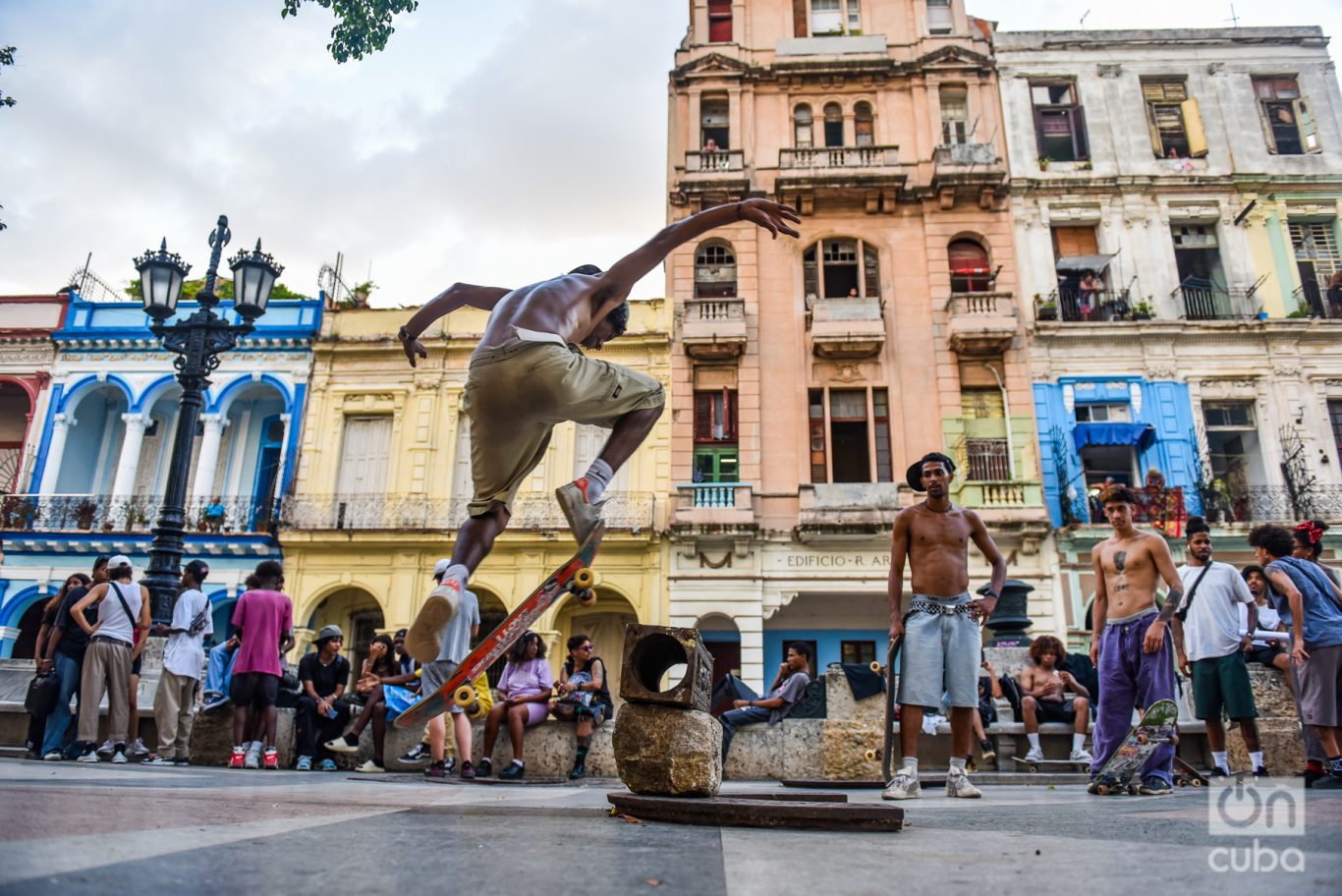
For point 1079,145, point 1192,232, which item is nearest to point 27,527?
point 1079,145

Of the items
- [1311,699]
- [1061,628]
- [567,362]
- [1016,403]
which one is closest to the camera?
[567,362]

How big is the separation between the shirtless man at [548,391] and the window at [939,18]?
22396mm

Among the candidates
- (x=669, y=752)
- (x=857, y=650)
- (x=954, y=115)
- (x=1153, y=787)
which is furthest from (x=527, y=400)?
(x=954, y=115)

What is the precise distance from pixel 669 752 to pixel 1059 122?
75.3 ft

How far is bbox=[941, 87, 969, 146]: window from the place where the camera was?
21875mm

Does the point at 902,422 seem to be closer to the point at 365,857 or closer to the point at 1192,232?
the point at 1192,232

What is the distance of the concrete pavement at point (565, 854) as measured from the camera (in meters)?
1.41

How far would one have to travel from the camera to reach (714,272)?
70.7 ft

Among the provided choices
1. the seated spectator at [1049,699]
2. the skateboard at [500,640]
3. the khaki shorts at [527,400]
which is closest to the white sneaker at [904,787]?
the skateboard at [500,640]

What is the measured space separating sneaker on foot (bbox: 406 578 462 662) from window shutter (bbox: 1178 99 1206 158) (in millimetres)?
23417

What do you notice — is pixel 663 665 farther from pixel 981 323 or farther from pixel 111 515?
pixel 111 515

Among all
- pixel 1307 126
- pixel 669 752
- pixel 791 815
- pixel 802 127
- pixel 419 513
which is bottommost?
pixel 791 815

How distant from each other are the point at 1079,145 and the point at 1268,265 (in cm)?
518

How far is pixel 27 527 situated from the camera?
20156 millimetres
